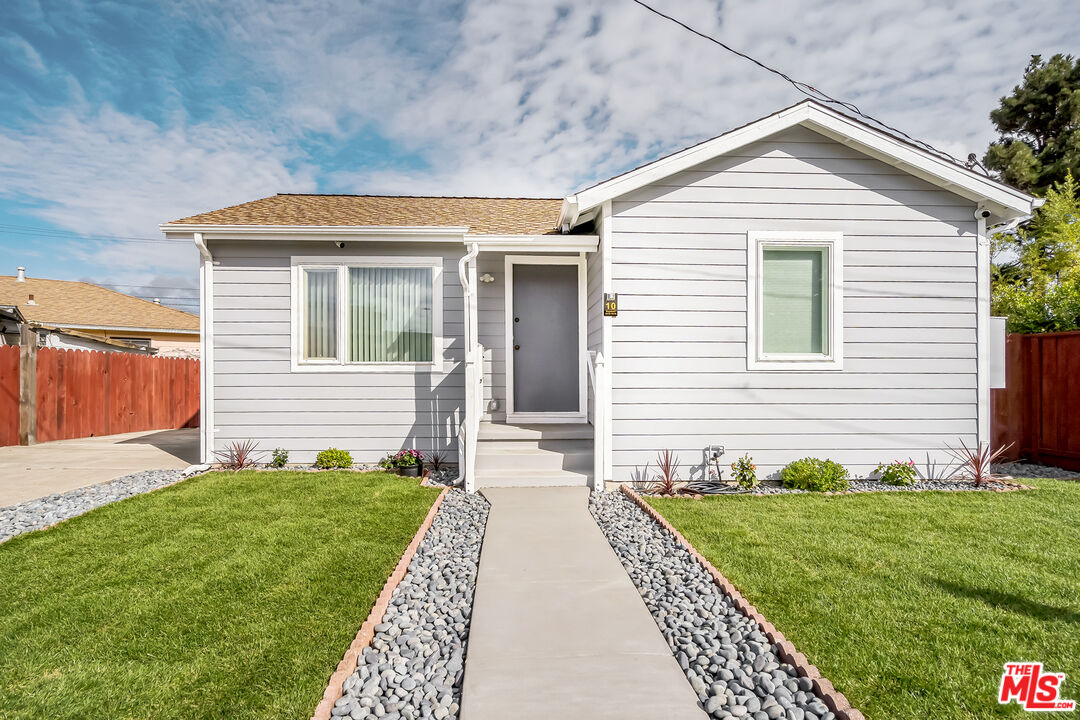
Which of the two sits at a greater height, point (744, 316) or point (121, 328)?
point (121, 328)

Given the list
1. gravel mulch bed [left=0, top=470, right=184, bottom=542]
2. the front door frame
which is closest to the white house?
the front door frame

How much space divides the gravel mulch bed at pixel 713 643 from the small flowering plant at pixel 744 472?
200 cm

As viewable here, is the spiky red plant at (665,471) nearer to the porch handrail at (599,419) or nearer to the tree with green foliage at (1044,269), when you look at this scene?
the porch handrail at (599,419)

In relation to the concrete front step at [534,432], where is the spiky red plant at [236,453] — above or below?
below

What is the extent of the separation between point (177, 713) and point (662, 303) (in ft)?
16.3

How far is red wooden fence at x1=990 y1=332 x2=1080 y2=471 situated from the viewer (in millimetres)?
6598

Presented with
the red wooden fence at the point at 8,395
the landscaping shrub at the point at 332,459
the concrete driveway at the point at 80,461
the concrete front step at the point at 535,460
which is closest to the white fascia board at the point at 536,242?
the concrete front step at the point at 535,460

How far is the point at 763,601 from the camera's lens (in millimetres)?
2834

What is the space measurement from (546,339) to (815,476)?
11.8ft

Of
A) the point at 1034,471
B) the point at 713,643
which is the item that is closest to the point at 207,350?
the point at 713,643

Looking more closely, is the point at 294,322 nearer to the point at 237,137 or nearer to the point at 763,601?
the point at 763,601

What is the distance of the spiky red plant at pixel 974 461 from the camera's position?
5.68 metres

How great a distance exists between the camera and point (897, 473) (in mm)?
5660

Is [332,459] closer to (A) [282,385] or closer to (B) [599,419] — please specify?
(A) [282,385]
